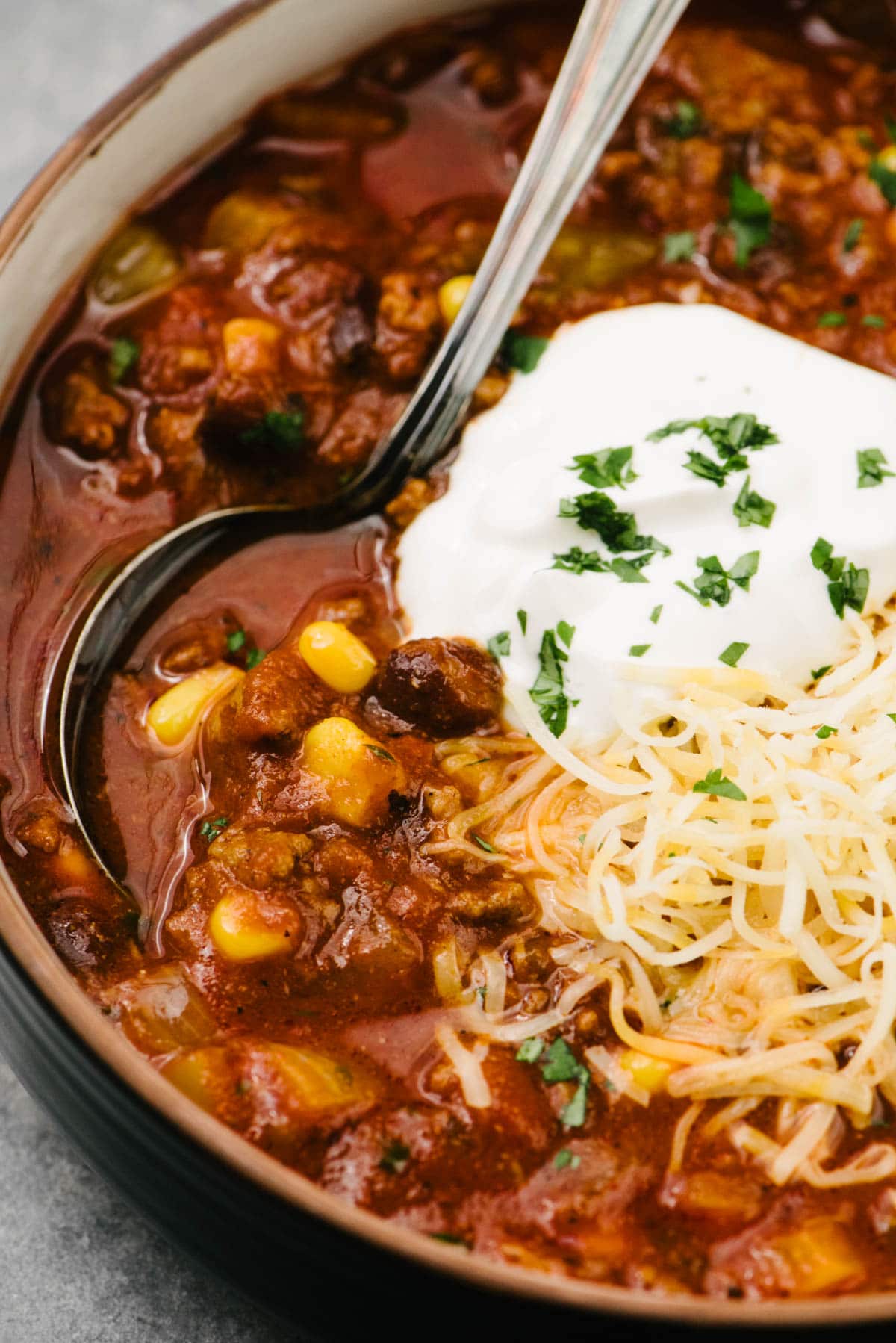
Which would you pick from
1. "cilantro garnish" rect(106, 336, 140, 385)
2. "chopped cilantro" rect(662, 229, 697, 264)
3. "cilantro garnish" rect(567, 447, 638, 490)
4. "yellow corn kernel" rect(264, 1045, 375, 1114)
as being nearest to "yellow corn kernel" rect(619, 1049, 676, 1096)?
"yellow corn kernel" rect(264, 1045, 375, 1114)

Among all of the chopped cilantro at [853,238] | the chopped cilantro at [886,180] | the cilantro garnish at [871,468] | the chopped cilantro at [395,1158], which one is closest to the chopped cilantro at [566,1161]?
the chopped cilantro at [395,1158]

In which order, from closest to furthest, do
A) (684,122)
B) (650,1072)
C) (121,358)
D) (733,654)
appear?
(650,1072) < (733,654) < (121,358) < (684,122)

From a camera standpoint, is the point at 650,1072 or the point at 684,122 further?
the point at 684,122

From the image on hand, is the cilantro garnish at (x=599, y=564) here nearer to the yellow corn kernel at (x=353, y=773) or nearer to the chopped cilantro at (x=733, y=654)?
the chopped cilantro at (x=733, y=654)

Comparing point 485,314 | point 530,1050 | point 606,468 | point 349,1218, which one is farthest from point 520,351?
point 349,1218

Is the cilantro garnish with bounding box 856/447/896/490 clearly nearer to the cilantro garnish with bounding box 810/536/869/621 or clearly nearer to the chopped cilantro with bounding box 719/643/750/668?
the cilantro garnish with bounding box 810/536/869/621

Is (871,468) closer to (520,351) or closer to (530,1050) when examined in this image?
(520,351)

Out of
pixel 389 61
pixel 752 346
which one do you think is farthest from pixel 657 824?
pixel 389 61
